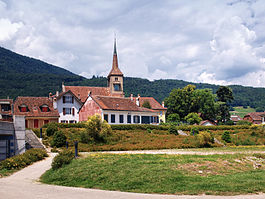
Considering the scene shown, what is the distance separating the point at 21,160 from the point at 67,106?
128ft

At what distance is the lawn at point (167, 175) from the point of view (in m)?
12.5

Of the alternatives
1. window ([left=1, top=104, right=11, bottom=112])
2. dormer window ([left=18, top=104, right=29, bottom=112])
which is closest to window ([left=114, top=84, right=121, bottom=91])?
dormer window ([left=18, top=104, right=29, bottom=112])

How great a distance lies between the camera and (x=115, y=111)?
50812 mm

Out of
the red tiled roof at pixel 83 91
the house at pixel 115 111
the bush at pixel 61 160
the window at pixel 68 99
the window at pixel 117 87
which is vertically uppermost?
the window at pixel 117 87

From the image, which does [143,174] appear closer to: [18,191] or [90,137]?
[18,191]

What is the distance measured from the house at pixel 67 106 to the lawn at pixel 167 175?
40573 millimetres

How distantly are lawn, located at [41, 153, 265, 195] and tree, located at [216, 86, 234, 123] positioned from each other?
217ft

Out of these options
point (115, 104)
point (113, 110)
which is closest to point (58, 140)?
point (113, 110)

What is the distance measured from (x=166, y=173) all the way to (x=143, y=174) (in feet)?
3.51

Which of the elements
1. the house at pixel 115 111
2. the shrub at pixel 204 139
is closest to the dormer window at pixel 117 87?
the house at pixel 115 111

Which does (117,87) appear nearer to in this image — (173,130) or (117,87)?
(117,87)

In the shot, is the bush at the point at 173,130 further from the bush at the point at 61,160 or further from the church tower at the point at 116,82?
the bush at the point at 61,160

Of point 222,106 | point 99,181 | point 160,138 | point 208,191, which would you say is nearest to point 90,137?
point 160,138

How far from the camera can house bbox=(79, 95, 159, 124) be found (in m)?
49.9
